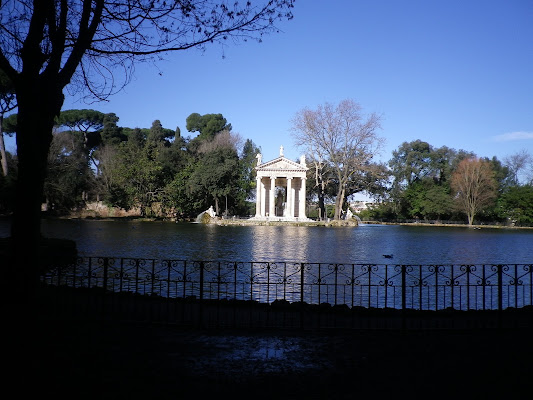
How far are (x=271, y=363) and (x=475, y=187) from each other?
7140cm

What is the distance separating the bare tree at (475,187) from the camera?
68.6 metres

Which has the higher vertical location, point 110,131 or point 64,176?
point 110,131

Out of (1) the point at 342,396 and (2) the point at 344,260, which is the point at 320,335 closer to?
(1) the point at 342,396

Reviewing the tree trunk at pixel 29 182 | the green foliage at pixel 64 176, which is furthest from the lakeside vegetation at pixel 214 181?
the tree trunk at pixel 29 182

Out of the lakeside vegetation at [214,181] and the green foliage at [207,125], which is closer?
the lakeside vegetation at [214,181]

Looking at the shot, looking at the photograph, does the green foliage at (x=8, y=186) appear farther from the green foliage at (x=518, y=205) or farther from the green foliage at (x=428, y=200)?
the green foliage at (x=518, y=205)

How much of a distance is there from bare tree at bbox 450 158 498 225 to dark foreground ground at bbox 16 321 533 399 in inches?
2677

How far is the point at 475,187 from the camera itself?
225 ft

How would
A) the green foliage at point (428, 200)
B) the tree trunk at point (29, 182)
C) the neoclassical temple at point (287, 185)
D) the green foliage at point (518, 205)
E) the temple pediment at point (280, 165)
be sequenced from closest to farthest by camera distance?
the tree trunk at point (29, 182) < the neoclassical temple at point (287, 185) < the temple pediment at point (280, 165) < the green foliage at point (518, 205) < the green foliage at point (428, 200)

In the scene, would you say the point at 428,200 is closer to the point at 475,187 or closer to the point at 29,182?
the point at 475,187

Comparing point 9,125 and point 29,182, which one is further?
point 9,125

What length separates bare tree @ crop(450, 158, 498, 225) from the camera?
2702 inches

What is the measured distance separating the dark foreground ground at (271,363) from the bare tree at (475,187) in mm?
67985

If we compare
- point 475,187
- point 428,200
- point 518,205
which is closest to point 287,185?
point 428,200
